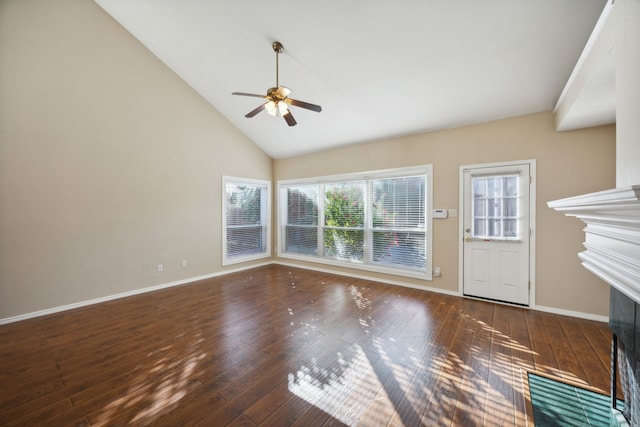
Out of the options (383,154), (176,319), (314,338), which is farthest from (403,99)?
(176,319)

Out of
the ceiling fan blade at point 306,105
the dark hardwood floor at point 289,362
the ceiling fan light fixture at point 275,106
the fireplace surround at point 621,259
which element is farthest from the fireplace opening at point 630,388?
the ceiling fan light fixture at point 275,106

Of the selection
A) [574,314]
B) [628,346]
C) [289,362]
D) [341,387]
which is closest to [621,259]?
[628,346]

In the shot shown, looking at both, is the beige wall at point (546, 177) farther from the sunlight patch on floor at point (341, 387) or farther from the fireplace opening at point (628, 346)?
the sunlight patch on floor at point (341, 387)

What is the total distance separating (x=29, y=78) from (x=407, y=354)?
18.2ft

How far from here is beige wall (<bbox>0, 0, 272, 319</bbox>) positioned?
3102 millimetres

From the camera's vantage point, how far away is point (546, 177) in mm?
3344

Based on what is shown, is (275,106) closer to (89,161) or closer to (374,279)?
(89,161)

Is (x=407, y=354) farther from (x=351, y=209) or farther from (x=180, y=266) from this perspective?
(x=180, y=266)

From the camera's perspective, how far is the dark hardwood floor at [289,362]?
1.69 m

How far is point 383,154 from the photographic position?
4.77 meters

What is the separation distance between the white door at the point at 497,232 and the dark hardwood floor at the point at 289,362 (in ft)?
1.01

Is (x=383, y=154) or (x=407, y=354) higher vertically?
(x=383, y=154)

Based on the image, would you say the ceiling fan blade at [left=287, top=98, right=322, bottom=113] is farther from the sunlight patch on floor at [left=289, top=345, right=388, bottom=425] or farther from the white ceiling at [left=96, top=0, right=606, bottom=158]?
the sunlight patch on floor at [left=289, top=345, right=388, bottom=425]

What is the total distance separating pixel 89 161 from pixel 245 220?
9.56ft
